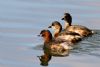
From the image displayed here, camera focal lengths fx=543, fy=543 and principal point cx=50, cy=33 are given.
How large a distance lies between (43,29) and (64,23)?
278 cm

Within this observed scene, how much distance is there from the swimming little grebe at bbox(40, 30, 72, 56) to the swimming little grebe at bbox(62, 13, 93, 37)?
1.40 metres

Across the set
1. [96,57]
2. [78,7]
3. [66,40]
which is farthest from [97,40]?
[78,7]

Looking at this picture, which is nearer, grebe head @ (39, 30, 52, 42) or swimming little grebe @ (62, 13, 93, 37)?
grebe head @ (39, 30, 52, 42)

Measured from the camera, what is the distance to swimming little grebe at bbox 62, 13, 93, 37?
1974 centimetres

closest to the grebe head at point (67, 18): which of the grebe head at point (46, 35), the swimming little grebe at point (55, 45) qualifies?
the swimming little grebe at point (55, 45)

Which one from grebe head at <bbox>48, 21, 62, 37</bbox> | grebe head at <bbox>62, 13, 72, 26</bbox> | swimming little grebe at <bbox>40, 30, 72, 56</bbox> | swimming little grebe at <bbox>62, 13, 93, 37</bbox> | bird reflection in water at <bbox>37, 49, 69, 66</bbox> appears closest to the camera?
bird reflection in water at <bbox>37, 49, 69, 66</bbox>

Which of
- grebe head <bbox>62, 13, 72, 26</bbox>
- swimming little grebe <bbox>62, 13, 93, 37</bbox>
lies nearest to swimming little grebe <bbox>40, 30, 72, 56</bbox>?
swimming little grebe <bbox>62, 13, 93, 37</bbox>

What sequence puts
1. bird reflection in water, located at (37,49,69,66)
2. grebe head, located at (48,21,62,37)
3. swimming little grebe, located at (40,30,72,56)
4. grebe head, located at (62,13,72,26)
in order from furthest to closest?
grebe head, located at (62,13,72,26) → grebe head, located at (48,21,62,37) → swimming little grebe, located at (40,30,72,56) → bird reflection in water, located at (37,49,69,66)

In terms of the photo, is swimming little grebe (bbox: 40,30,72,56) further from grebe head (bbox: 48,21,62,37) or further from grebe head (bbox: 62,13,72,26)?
grebe head (bbox: 62,13,72,26)

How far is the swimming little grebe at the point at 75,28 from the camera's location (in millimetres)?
19737

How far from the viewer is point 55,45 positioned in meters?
17.6

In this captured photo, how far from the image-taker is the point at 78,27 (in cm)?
1989

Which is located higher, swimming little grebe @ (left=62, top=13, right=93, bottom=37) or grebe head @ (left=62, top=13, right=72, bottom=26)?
grebe head @ (left=62, top=13, right=72, bottom=26)

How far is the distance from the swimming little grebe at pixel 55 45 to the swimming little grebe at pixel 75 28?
4.58 ft
